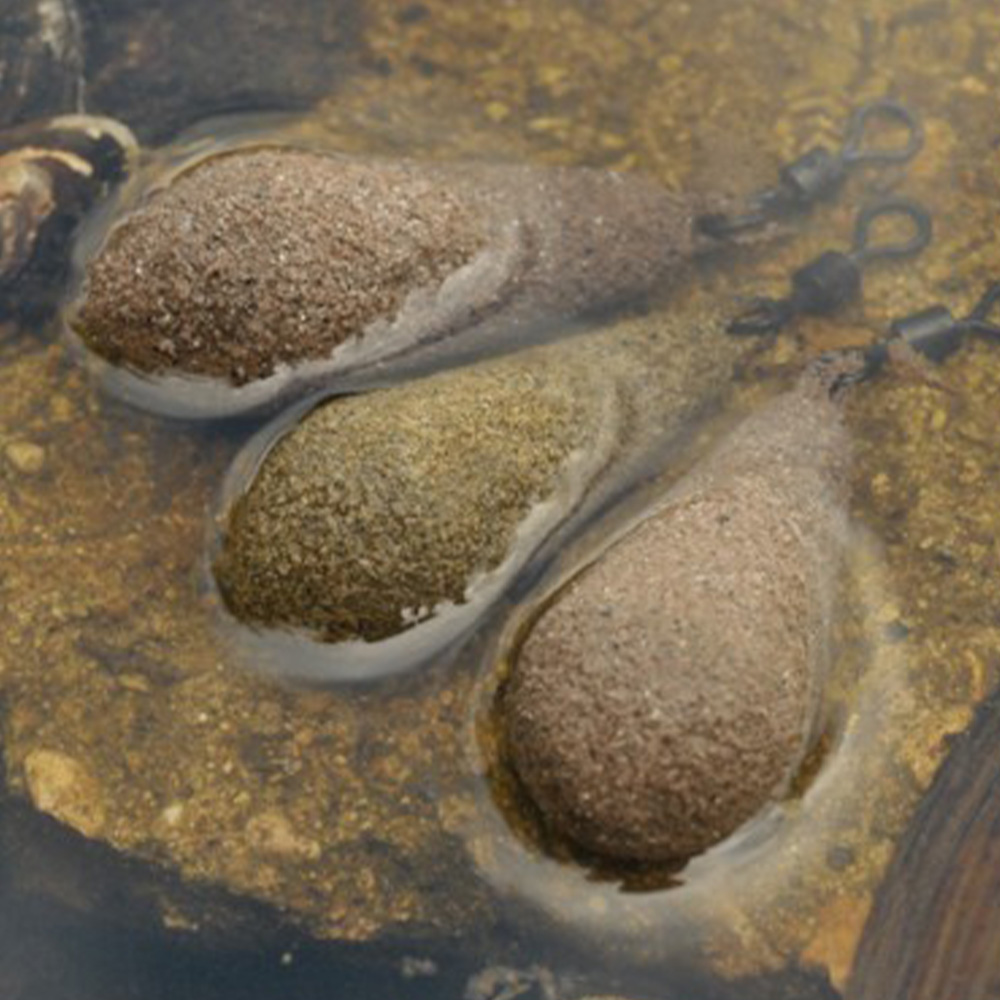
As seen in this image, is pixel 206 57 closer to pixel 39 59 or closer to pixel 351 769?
pixel 39 59

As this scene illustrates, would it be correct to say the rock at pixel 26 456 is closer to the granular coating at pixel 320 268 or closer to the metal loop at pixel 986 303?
the granular coating at pixel 320 268

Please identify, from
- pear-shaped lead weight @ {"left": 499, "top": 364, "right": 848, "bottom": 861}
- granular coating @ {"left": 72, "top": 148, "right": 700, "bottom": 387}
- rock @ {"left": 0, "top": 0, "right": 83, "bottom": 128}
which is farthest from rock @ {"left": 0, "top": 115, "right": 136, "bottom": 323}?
pear-shaped lead weight @ {"left": 499, "top": 364, "right": 848, "bottom": 861}

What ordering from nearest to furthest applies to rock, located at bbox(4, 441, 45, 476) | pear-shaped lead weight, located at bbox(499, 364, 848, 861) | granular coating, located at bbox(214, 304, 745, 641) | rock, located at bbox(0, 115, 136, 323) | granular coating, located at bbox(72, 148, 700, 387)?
pear-shaped lead weight, located at bbox(499, 364, 848, 861), granular coating, located at bbox(214, 304, 745, 641), granular coating, located at bbox(72, 148, 700, 387), rock, located at bbox(4, 441, 45, 476), rock, located at bbox(0, 115, 136, 323)

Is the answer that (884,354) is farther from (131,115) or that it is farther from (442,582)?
(131,115)

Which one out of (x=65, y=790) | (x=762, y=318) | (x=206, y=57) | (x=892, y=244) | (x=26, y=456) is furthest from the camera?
(x=206, y=57)

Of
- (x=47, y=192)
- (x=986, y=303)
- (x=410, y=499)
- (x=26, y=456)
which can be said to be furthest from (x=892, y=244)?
(x=26, y=456)

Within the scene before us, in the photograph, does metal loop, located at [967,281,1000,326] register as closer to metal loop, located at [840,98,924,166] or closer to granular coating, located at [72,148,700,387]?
metal loop, located at [840,98,924,166]

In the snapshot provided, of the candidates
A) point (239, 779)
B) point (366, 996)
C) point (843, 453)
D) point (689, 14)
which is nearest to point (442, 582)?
point (239, 779)
